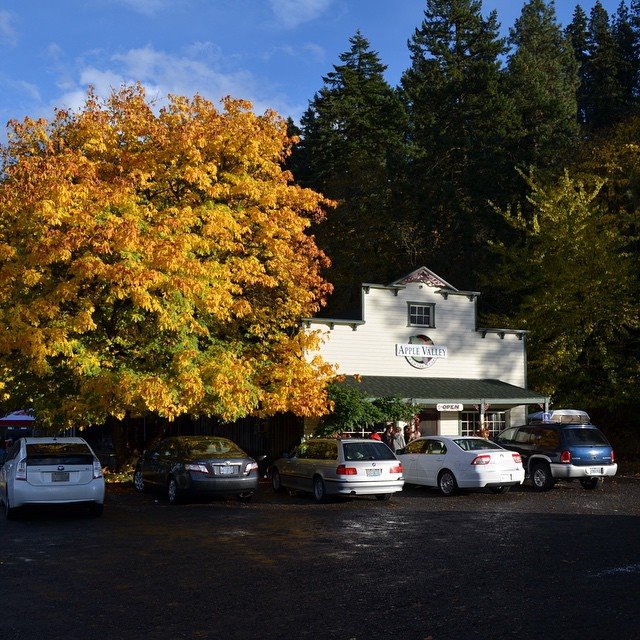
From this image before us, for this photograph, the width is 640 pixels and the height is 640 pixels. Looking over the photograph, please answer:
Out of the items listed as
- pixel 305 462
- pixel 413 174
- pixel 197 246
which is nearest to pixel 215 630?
pixel 305 462

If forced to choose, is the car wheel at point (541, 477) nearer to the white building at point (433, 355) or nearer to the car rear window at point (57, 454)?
the white building at point (433, 355)

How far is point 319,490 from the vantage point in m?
19.0

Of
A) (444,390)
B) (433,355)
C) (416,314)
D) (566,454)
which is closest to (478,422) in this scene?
(433,355)

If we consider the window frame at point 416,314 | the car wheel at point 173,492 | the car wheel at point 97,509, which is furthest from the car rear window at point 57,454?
the window frame at point 416,314

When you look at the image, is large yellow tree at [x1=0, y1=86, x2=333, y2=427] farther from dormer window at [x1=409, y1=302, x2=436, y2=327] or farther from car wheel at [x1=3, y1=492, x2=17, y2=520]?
dormer window at [x1=409, y1=302, x2=436, y2=327]

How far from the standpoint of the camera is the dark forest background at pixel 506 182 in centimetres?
3472

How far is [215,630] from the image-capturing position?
732 cm

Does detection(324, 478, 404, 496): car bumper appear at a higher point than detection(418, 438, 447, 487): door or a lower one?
lower

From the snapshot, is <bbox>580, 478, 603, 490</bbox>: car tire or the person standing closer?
<bbox>580, 478, 603, 490</bbox>: car tire

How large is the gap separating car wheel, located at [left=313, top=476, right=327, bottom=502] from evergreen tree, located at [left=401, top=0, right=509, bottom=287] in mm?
26768

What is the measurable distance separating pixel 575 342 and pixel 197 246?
19.2 m

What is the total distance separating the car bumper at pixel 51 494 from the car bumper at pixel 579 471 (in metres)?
11.5

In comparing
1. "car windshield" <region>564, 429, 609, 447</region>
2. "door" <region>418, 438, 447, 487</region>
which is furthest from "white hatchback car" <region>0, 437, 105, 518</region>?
"car windshield" <region>564, 429, 609, 447</region>

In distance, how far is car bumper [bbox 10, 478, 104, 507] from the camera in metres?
15.3
